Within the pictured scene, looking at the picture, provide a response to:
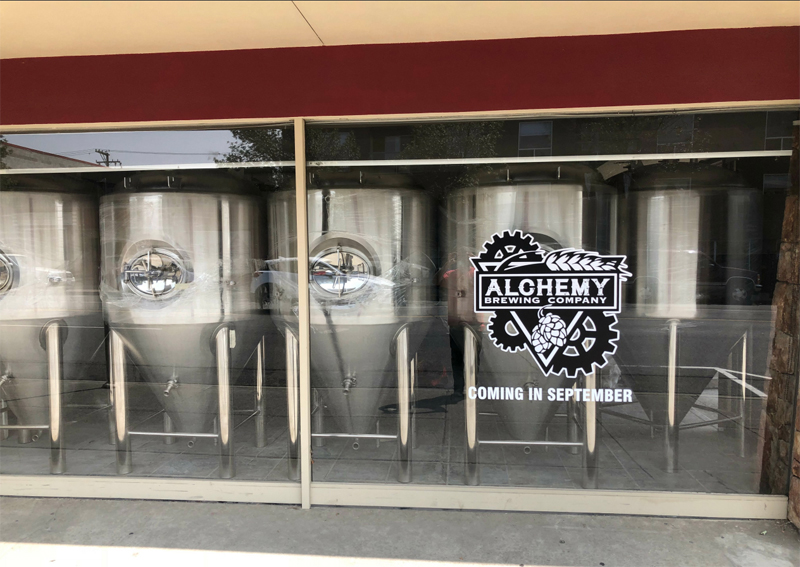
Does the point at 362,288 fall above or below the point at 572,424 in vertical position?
above

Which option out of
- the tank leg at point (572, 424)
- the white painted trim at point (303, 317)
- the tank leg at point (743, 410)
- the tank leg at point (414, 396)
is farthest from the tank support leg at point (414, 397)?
the tank leg at point (743, 410)

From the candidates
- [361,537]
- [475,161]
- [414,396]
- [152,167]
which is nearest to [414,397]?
[414,396]

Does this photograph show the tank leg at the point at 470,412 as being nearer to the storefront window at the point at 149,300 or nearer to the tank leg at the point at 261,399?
the storefront window at the point at 149,300

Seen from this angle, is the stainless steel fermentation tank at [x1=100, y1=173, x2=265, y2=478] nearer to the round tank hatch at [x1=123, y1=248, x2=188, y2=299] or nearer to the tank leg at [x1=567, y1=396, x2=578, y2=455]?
the round tank hatch at [x1=123, y1=248, x2=188, y2=299]

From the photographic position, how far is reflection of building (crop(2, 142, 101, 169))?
3.42m

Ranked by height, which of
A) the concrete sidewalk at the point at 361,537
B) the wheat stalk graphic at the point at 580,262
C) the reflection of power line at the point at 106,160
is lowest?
the concrete sidewalk at the point at 361,537

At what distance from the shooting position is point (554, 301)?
3.09 m

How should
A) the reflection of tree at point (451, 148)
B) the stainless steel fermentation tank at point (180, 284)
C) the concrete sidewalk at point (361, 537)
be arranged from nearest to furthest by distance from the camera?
the concrete sidewalk at point (361, 537) < the reflection of tree at point (451, 148) < the stainless steel fermentation tank at point (180, 284)

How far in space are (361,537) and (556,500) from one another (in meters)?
1.19

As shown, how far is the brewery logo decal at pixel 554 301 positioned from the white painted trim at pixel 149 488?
1696 mm

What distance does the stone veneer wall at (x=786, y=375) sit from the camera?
2.88 m

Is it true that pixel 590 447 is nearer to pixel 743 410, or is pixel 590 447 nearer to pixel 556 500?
pixel 556 500

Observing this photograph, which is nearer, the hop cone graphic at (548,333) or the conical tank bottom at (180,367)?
the hop cone graphic at (548,333)

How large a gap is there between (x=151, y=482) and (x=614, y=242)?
130 inches
